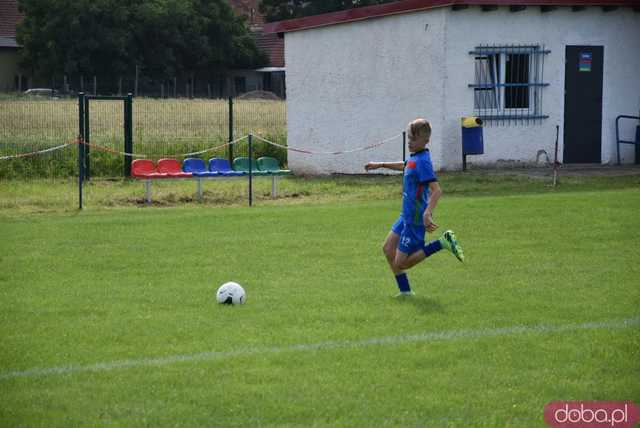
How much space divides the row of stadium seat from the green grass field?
4141mm

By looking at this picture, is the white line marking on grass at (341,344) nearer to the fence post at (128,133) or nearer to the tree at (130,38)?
the fence post at (128,133)

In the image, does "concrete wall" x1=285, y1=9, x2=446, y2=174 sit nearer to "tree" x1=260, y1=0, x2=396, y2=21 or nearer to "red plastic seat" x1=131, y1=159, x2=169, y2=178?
"red plastic seat" x1=131, y1=159, x2=169, y2=178

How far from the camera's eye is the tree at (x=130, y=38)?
57.3 meters

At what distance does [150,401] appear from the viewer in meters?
6.52

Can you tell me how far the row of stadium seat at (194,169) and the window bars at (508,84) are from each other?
536 centimetres

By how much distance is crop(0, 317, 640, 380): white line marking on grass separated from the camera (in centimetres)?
727

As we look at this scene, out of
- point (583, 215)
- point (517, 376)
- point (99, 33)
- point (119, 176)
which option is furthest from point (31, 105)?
point (99, 33)

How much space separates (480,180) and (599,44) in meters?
5.54

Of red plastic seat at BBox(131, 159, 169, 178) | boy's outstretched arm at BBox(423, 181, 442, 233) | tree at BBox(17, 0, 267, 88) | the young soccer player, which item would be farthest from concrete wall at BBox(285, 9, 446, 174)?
tree at BBox(17, 0, 267, 88)

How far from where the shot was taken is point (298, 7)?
67125 millimetres

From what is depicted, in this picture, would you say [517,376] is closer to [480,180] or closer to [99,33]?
[480,180]

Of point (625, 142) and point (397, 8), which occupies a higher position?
point (397, 8)

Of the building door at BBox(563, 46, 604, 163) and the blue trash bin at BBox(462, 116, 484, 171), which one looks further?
the building door at BBox(563, 46, 604, 163)

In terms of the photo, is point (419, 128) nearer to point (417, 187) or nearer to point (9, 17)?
point (417, 187)
